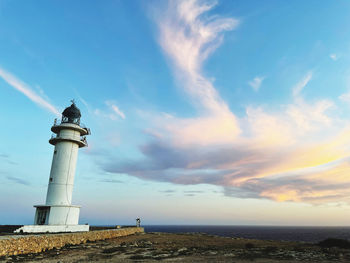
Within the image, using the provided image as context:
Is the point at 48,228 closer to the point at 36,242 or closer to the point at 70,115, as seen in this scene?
the point at 36,242

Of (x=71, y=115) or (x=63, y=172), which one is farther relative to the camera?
(x=71, y=115)

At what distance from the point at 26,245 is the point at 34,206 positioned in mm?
12217

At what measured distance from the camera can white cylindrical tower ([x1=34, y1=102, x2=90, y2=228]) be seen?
Result: 2598 centimetres

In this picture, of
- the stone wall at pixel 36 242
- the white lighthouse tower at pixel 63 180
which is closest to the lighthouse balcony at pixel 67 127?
the white lighthouse tower at pixel 63 180

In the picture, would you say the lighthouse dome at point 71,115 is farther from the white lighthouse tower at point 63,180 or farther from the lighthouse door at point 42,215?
the lighthouse door at point 42,215

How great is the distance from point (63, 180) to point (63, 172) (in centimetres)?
94

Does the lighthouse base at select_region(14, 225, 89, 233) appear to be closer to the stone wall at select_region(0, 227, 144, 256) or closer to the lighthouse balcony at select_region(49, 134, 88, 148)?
the stone wall at select_region(0, 227, 144, 256)

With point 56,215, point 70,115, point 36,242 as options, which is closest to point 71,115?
point 70,115

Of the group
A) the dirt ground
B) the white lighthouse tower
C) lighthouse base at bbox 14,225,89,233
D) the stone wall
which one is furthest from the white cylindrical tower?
the dirt ground

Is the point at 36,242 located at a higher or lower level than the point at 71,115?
lower

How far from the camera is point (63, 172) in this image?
27.6 m

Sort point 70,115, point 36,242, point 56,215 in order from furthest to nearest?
point 70,115 < point 56,215 < point 36,242

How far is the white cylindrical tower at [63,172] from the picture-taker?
2598cm

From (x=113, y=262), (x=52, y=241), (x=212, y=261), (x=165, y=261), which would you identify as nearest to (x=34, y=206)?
(x=52, y=241)
